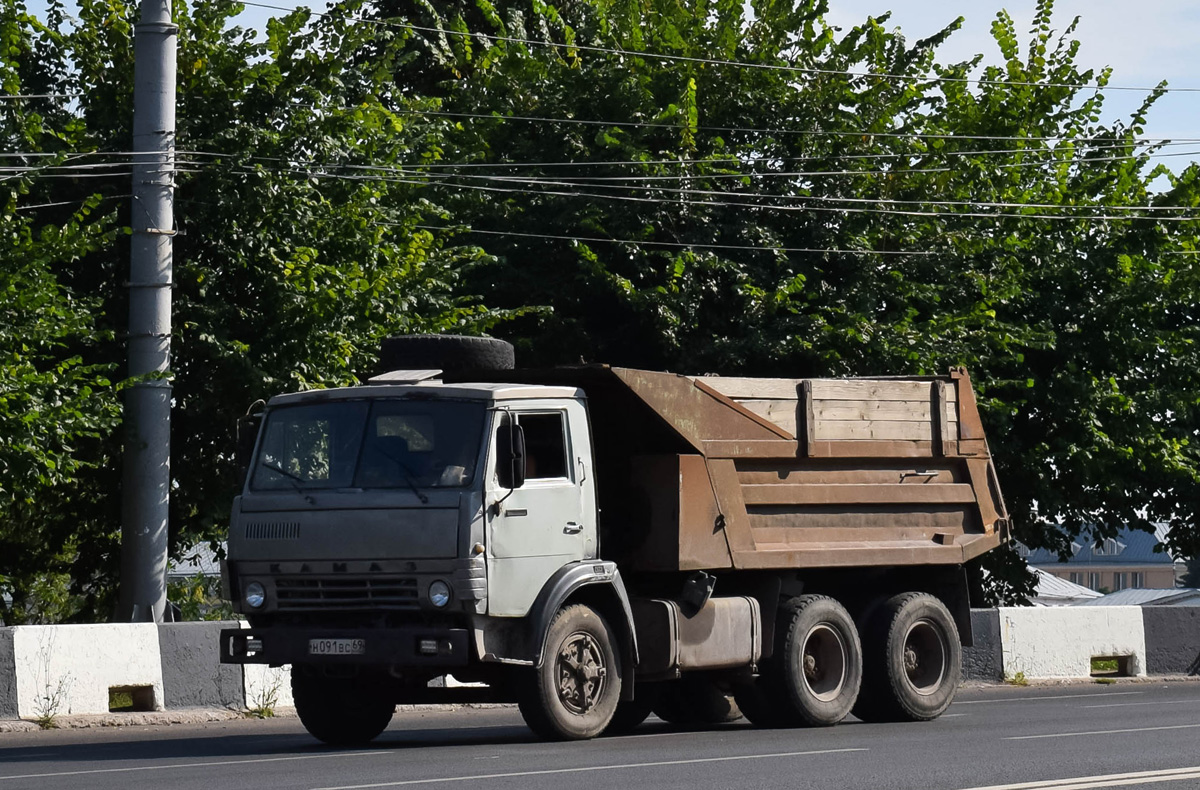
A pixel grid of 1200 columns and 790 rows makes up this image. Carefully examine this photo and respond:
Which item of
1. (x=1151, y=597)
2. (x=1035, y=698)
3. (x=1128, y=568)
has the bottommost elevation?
(x=1151, y=597)

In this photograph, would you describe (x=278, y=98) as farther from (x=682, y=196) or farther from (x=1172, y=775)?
(x=1172, y=775)

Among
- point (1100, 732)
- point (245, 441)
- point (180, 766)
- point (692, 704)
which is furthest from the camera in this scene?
point (692, 704)

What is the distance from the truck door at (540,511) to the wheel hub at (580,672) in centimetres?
49

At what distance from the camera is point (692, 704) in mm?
14508

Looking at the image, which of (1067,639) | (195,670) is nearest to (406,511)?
(195,670)

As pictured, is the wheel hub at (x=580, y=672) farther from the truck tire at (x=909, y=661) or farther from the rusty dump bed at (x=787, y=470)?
the truck tire at (x=909, y=661)

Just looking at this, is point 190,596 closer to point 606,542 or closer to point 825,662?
point 825,662

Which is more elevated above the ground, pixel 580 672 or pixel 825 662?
pixel 580 672

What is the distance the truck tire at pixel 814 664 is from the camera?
1350 centimetres

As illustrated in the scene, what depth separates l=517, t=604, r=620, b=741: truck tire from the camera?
11.5 meters

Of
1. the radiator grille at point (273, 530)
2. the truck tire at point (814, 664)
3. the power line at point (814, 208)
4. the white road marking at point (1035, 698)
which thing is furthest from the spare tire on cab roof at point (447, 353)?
the power line at point (814, 208)

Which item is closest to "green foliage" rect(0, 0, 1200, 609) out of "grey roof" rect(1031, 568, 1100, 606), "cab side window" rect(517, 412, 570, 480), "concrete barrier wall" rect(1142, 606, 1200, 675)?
"concrete barrier wall" rect(1142, 606, 1200, 675)

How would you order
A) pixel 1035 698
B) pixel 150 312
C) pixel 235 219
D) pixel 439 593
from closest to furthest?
pixel 439 593 → pixel 150 312 → pixel 1035 698 → pixel 235 219

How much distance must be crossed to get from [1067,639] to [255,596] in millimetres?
12049
